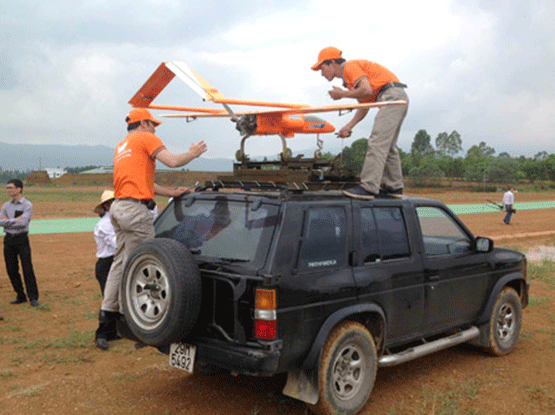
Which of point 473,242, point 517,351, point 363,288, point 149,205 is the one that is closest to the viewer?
point 363,288

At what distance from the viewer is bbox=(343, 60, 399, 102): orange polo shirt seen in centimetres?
591

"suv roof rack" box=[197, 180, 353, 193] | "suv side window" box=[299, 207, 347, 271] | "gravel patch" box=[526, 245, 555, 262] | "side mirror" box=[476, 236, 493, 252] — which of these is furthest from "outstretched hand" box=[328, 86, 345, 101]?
"gravel patch" box=[526, 245, 555, 262]

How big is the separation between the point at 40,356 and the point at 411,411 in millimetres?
3805

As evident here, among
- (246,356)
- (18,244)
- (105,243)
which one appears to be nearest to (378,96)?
(246,356)

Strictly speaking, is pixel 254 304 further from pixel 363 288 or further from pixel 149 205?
pixel 149 205

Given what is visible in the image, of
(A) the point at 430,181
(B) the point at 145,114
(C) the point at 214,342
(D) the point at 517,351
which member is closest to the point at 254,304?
(C) the point at 214,342

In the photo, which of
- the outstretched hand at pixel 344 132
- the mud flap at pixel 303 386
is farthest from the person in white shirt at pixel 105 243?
the mud flap at pixel 303 386

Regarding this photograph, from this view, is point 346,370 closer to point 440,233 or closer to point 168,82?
point 440,233

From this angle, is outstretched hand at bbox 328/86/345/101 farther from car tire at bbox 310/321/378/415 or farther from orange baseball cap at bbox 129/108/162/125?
car tire at bbox 310/321/378/415

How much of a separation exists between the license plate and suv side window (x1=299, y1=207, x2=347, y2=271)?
102cm

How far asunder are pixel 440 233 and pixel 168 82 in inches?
138

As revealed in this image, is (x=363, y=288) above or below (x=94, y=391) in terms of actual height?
above

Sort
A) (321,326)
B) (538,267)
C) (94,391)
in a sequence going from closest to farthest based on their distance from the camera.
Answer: (321,326), (94,391), (538,267)

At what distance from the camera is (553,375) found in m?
5.67
